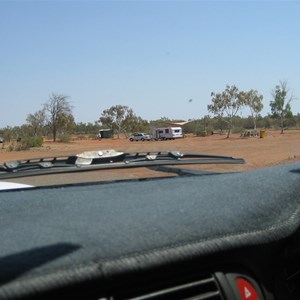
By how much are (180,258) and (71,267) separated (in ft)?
1.11

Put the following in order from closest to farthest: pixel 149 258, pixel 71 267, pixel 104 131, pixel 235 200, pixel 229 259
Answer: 1. pixel 71 267
2. pixel 149 258
3. pixel 229 259
4. pixel 235 200
5. pixel 104 131

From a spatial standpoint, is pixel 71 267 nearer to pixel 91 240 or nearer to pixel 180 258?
pixel 91 240

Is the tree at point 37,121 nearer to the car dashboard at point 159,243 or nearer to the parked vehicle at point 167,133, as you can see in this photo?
the parked vehicle at point 167,133

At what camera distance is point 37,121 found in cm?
8562

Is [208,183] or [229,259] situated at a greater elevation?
[208,183]

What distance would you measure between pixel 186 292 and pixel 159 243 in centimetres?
21

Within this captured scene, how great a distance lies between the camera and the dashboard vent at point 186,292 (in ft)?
4.37

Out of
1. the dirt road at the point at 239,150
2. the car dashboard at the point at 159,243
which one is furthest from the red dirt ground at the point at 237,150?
the car dashboard at the point at 159,243

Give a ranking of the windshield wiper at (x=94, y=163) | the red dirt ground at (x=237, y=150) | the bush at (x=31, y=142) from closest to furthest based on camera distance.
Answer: the windshield wiper at (x=94, y=163)
the red dirt ground at (x=237, y=150)
the bush at (x=31, y=142)

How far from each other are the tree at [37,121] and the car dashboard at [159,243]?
273 ft

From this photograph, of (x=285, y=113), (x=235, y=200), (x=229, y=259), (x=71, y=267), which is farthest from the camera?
(x=285, y=113)

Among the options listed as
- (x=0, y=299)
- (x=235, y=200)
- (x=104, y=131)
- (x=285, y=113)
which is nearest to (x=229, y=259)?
(x=235, y=200)

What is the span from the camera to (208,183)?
2162 millimetres

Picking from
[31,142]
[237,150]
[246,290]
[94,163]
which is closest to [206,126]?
[31,142]
